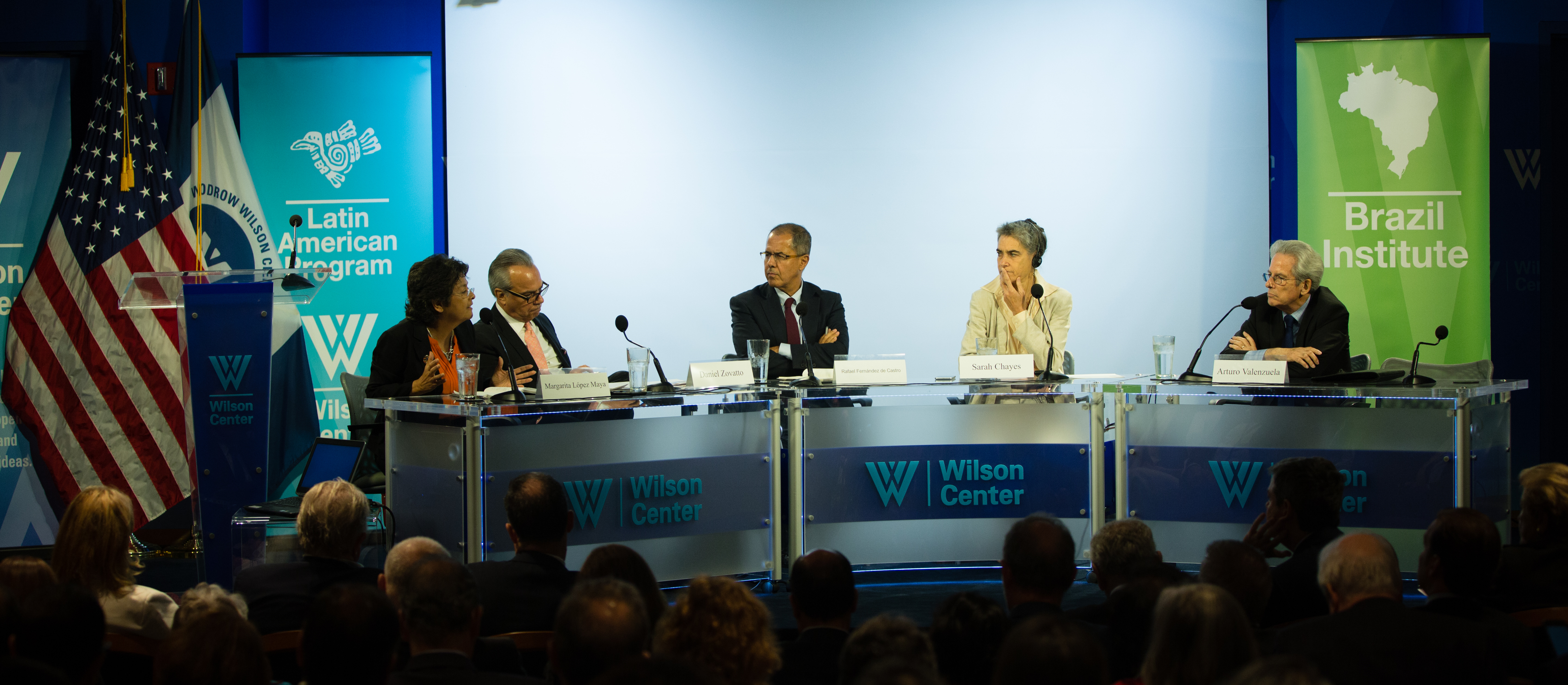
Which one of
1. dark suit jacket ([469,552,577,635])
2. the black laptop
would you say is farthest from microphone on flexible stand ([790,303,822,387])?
the black laptop

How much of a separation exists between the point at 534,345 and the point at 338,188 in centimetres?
195

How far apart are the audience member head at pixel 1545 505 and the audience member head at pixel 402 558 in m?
2.74

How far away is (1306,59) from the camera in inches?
230

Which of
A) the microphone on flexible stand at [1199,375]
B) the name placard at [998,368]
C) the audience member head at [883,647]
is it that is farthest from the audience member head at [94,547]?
the microphone on flexible stand at [1199,375]

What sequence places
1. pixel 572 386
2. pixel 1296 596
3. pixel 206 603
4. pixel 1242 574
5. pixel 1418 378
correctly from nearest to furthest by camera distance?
pixel 206 603 → pixel 1242 574 → pixel 1296 596 → pixel 572 386 → pixel 1418 378

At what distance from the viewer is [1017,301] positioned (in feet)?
16.8

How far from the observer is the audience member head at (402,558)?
99.6 inches

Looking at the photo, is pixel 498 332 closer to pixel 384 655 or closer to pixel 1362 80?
pixel 384 655

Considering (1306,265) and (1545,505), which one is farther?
(1306,265)

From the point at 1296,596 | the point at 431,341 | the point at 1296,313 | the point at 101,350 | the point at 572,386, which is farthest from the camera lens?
the point at 101,350

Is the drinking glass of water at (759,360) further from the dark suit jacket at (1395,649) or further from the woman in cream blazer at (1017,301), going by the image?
the dark suit jacket at (1395,649)

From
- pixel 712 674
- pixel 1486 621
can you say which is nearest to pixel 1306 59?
pixel 1486 621

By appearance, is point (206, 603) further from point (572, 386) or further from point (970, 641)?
point (572, 386)

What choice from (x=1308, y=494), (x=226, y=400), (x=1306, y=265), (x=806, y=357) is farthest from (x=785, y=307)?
(x=1308, y=494)
